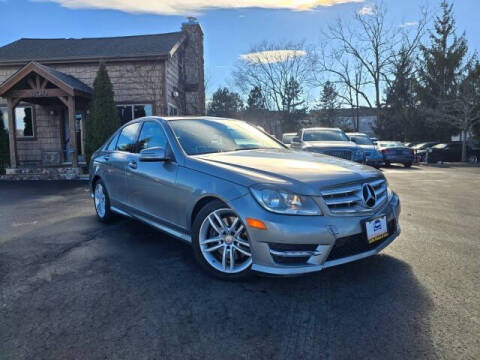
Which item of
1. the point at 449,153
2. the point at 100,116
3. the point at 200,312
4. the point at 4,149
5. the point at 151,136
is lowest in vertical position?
the point at 200,312

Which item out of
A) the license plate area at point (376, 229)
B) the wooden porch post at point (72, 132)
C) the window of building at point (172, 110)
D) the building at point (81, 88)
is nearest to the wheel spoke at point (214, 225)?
the license plate area at point (376, 229)

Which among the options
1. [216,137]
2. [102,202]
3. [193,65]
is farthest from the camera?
[193,65]

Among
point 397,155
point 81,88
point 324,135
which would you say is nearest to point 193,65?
point 81,88

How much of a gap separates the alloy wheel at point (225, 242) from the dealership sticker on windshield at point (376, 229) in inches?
39.9

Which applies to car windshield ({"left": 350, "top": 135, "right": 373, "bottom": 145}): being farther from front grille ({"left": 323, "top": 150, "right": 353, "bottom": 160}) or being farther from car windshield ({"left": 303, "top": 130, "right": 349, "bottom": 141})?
front grille ({"left": 323, "top": 150, "right": 353, "bottom": 160})

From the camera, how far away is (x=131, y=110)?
15750 mm

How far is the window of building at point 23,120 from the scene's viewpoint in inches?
635

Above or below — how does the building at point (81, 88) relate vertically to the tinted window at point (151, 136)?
above

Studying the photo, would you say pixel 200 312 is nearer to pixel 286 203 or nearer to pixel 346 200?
pixel 286 203

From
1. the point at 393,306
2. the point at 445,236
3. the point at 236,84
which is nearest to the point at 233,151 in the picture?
the point at 393,306

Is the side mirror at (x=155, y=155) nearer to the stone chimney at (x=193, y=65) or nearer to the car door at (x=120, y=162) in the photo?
the car door at (x=120, y=162)

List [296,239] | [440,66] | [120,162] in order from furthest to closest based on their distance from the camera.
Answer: [440,66] < [120,162] < [296,239]

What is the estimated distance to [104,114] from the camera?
13.5 metres

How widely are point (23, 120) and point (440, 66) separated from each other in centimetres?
3393
